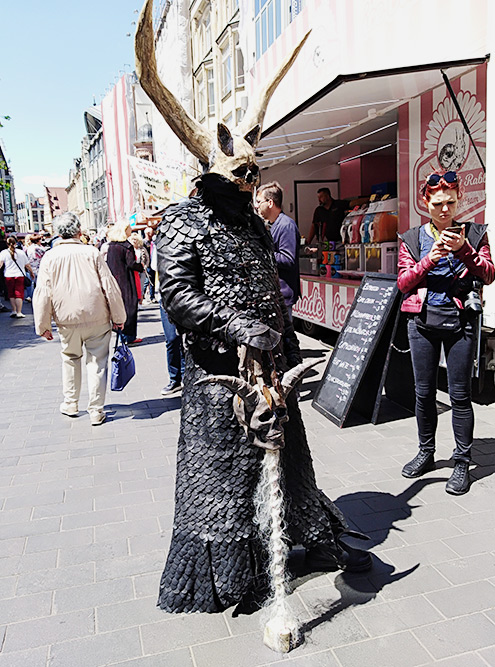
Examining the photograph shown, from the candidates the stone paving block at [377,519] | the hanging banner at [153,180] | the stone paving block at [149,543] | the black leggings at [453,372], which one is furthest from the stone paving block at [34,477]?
the hanging banner at [153,180]

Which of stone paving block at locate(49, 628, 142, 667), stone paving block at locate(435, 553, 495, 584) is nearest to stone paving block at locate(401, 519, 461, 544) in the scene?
stone paving block at locate(435, 553, 495, 584)

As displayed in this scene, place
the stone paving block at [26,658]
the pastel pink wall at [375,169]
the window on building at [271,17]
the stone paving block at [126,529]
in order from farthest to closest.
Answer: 1. the pastel pink wall at [375,169]
2. the window on building at [271,17]
3. the stone paving block at [126,529]
4. the stone paving block at [26,658]

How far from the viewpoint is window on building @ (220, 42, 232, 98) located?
2133 centimetres

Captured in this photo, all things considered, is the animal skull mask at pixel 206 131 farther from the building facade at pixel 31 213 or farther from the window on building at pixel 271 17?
the building facade at pixel 31 213

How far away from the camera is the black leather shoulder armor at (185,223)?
2.37m

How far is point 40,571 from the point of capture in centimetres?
301

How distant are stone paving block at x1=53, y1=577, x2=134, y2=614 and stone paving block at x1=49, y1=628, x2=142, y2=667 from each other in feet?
0.81

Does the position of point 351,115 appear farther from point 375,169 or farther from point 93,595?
point 93,595

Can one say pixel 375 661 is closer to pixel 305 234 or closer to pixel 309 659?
pixel 309 659

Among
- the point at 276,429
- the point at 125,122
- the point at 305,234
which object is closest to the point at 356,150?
the point at 305,234

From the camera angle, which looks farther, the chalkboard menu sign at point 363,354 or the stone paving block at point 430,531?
the chalkboard menu sign at point 363,354

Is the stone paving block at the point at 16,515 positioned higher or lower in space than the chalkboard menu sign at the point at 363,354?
lower

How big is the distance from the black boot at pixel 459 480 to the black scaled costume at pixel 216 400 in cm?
143

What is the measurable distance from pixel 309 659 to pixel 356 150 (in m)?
8.55
